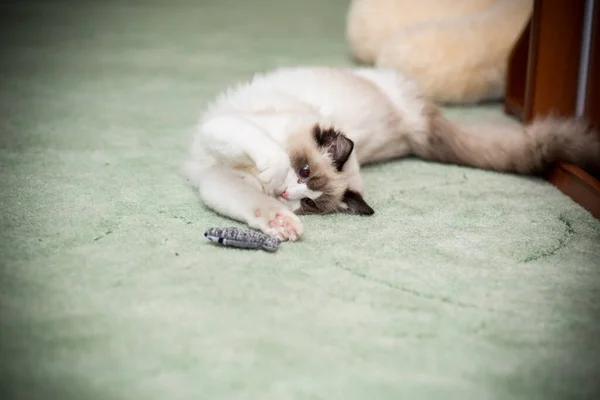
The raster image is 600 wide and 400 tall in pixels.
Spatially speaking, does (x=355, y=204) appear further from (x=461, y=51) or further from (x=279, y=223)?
(x=461, y=51)

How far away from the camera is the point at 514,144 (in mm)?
1873

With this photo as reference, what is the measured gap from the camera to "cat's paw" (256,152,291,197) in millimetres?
1469

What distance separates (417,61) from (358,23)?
54 cm

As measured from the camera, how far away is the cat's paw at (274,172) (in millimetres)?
1469

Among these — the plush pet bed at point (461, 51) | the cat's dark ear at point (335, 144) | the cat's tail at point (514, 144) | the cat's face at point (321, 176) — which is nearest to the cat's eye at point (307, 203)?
the cat's face at point (321, 176)

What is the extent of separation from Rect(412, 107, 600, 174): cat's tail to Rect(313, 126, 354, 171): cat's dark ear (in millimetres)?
479

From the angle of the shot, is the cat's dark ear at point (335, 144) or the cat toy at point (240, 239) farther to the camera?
the cat's dark ear at point (335, 144)

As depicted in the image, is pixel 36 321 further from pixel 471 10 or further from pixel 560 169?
pixel 471 10

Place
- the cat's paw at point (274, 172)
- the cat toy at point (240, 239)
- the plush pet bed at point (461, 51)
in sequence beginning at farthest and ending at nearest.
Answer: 1. the plush pet bed at point (461, 51)
2. the cat's paw at point (274, 172)
3. the cat toy at point (240, 239)

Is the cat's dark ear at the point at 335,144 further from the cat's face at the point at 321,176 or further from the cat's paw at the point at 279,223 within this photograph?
the cat's paw at the point at 279,223

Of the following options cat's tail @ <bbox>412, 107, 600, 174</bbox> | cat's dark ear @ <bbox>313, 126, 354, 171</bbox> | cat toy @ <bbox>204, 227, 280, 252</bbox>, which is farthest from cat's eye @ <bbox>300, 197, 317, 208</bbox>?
cat's tail @ <bbox>412, 107, 600, 174</bbox>

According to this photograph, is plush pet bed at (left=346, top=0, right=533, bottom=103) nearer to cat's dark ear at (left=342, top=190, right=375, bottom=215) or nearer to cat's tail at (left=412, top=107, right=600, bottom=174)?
cat's tail at (left=412, top=107, right=600, bottom=174)

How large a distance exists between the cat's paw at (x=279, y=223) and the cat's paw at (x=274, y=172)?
0.19 feet

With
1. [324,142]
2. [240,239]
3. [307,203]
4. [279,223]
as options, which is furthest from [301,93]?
[240,239]
